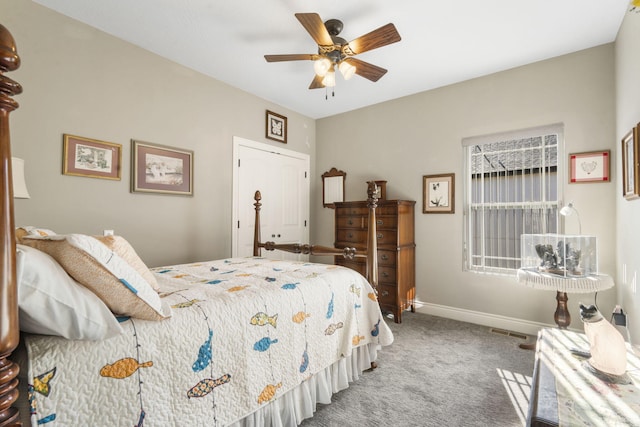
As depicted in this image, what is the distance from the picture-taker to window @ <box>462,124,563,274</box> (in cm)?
308

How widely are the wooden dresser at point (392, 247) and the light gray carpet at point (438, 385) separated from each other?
1.71 ft

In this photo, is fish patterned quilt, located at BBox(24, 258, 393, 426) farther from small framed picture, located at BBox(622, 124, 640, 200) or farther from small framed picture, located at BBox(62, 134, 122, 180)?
small framed picture, located at BBox(622, 124, 640, 200)

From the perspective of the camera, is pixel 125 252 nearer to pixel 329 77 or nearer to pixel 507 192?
pixel 329 77

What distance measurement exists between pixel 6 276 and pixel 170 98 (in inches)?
114

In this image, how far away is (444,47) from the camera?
285 cm

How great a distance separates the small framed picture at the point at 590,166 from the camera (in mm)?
2709

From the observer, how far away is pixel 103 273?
3.40ft

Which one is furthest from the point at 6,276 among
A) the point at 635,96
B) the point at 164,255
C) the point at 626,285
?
the point at 626,285

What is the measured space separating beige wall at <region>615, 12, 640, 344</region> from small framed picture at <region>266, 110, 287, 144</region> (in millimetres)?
3520

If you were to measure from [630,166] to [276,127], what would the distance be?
143 inches

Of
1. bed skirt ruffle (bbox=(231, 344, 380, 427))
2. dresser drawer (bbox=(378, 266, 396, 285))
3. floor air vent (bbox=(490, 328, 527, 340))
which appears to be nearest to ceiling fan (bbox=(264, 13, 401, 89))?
dresser drawer (bbox=(378, 266, 396, 285))

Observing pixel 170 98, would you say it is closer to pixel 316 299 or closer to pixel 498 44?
pixel 316 299

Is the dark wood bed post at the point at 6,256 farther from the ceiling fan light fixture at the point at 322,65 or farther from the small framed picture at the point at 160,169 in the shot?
the small framed picture at the point at 160,169

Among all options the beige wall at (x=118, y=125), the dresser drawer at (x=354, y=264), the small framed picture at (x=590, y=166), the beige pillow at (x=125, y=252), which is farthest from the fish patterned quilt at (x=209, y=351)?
the small framed picture at (x=590, y=166)
